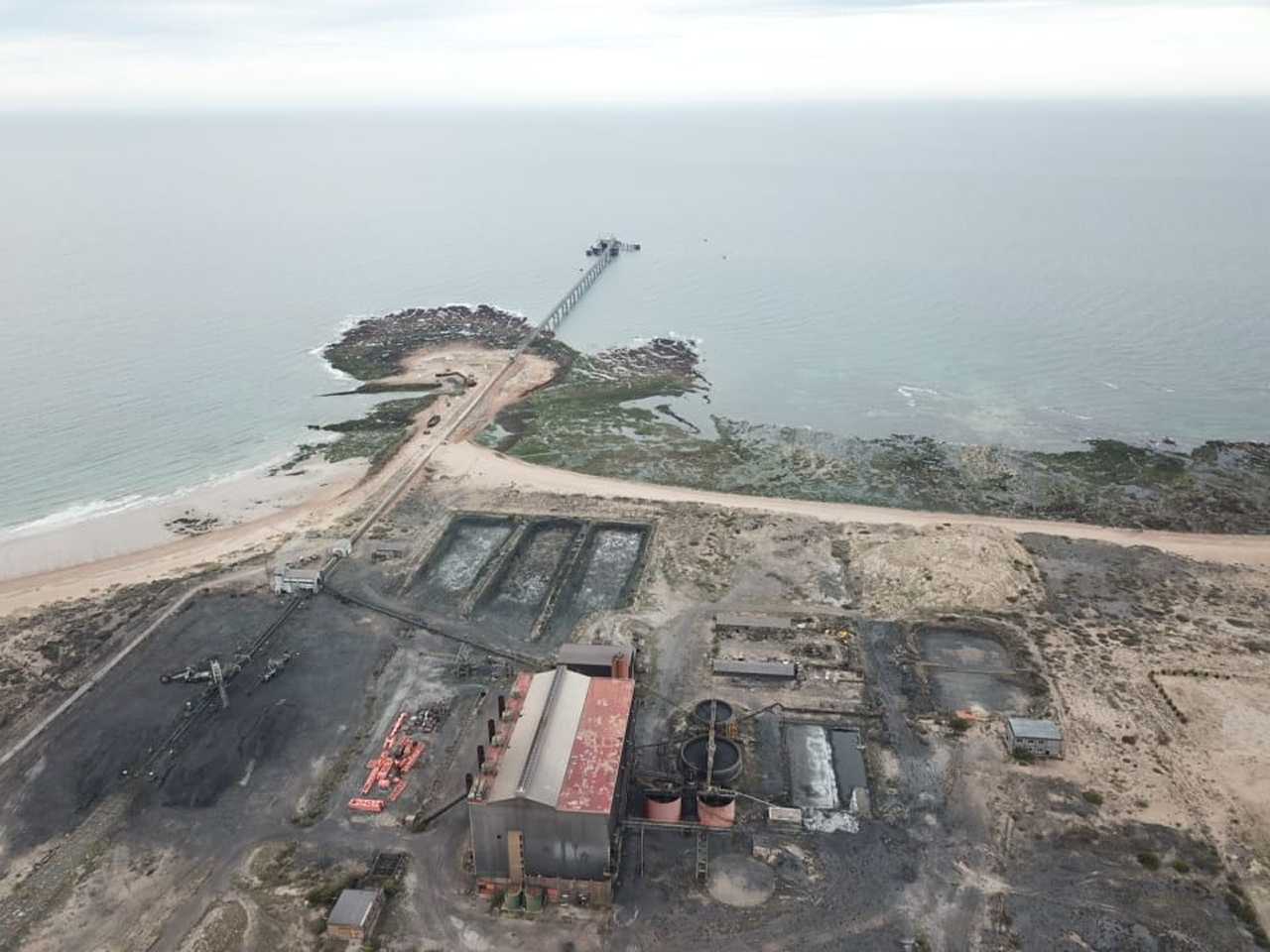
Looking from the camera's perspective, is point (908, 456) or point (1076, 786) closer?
point (1076, 786)

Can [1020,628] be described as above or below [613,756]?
below

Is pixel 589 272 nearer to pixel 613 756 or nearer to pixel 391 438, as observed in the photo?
pixel 391 438

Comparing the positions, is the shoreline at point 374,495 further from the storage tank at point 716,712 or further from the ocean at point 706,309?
the storage tank at point 716,712

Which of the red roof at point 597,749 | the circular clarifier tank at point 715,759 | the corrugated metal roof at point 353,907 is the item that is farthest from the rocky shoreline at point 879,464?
the corrugated metal roof at point 353,907

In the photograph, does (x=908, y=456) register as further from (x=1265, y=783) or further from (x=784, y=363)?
(x=1265, y=783)

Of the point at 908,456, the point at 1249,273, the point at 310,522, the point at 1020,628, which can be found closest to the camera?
the point at 1020,628

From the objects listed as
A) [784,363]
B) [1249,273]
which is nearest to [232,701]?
[784,363]

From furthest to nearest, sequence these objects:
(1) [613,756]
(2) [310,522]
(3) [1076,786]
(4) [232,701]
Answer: (2) [310,522] → (4) [232,701] → (3) [1076,786] → (1) [613,756]
